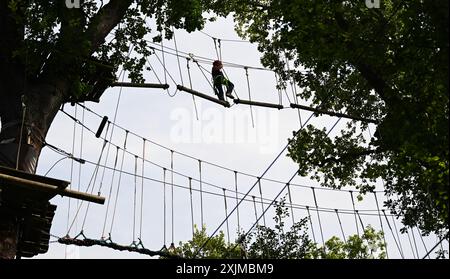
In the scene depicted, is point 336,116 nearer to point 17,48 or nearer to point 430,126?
point 430,126

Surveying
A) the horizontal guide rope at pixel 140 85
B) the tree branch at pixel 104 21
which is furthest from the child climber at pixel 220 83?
the tree branch at pixel 104 21

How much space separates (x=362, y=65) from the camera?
9.56 metres

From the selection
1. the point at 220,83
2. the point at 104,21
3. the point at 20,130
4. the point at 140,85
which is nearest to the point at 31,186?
the point at 20,130

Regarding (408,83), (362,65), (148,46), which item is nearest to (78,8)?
(148,46)

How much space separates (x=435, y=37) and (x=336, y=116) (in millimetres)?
5819

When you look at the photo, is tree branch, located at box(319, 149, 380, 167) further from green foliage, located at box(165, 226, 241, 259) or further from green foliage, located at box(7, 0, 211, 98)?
green foliage, located at box(165, 226, 241, 259)

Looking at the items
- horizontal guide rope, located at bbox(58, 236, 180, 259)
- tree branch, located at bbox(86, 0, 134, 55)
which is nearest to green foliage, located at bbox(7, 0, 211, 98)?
tree branch, located at bbox(86, 0, 134, 55)

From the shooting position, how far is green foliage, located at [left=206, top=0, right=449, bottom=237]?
21.6 ft

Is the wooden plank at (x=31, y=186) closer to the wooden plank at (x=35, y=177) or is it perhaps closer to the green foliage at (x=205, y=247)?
the wooden plank at (x=35, y=177)

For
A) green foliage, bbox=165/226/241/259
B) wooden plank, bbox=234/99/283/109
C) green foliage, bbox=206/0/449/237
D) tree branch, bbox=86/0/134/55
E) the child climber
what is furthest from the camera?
green foliage, bbox=165/226/241/259

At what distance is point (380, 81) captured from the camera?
31.6 feet

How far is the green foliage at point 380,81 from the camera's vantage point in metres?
6.57

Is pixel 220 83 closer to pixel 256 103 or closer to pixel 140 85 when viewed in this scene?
pixel 256 103

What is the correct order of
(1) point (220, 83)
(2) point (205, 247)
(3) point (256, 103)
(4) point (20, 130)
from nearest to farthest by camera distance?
(4) point (20, 130) < (3) point (256, 103) < (1) point (220, 83) < (2) point (205, 247)
